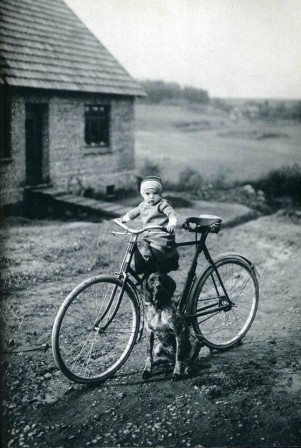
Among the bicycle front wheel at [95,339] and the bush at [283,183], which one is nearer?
the bicycle front wheel at [95,339]

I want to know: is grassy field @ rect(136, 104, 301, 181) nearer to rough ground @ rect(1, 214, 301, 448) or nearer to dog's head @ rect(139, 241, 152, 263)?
rough ground @ rect(1, 214, 301, 448)

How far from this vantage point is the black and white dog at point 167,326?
331 centimetres

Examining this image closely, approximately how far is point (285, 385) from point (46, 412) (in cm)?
178

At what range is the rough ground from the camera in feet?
8.83

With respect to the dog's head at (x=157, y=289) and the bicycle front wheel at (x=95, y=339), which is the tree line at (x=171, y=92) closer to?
the bicycle front wheel at (x=95, y=339)

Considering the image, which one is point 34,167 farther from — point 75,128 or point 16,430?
point 16,430

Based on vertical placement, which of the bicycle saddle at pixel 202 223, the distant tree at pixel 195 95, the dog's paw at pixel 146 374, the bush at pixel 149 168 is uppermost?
the distant tree at pixel 195 95

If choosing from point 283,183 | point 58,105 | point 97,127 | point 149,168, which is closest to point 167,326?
point 283,183

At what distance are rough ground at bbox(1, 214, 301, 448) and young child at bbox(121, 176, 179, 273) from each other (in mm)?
863

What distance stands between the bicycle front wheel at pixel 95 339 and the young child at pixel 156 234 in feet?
0.93

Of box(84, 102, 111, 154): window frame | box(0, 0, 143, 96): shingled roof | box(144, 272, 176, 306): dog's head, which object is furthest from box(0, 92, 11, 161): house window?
box(144, 272, 176, 306): dog's head

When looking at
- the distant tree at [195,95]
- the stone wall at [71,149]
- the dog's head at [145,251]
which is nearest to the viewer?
the dog's head at [145,251]

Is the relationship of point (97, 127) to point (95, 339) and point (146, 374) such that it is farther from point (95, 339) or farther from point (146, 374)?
point (146, 374)

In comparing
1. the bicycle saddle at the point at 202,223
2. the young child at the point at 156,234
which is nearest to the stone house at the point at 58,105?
the young child at the point at 156,234
